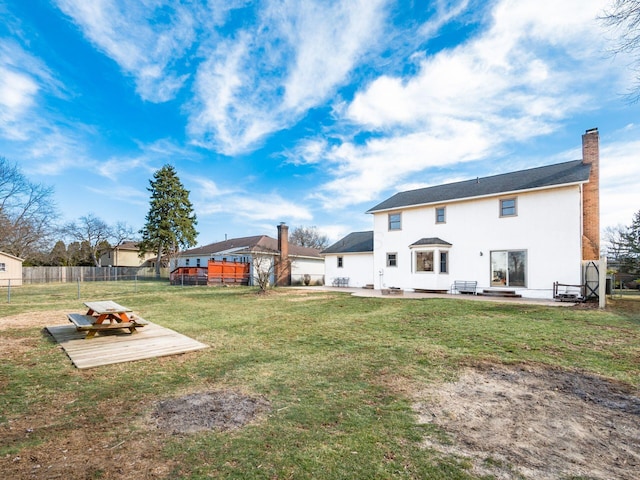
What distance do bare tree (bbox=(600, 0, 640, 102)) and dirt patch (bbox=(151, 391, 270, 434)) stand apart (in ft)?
29.6

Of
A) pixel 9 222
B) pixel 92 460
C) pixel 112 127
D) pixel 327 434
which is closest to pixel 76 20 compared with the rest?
pixel 112 127

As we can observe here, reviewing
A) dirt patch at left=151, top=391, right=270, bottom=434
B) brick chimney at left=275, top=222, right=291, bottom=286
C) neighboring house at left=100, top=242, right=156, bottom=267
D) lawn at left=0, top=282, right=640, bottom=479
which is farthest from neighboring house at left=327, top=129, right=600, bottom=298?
neighboring house at left=100, top=242, right=156, bottom=267

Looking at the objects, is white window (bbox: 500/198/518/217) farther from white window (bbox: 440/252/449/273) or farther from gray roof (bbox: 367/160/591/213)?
white window (bbox: 440/252/449/273)

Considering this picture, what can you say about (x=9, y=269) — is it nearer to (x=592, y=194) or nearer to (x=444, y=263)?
(x=444, y=263)

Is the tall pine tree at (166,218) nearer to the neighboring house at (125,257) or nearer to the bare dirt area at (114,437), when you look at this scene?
the neighboring house at (125,257)

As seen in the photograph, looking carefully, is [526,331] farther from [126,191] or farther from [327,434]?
[126,191]

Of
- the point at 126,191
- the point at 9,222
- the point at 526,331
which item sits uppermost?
the point at 126,191

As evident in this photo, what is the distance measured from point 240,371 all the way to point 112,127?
2209 centimetres

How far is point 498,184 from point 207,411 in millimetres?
19221

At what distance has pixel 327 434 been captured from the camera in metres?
3.04

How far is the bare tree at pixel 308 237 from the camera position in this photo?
2445 inches

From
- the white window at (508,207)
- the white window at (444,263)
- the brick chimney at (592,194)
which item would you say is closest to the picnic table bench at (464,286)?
the white window at (444,263)

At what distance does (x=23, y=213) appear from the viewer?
35.5 metres

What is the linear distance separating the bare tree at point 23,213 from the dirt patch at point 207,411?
141 feet
